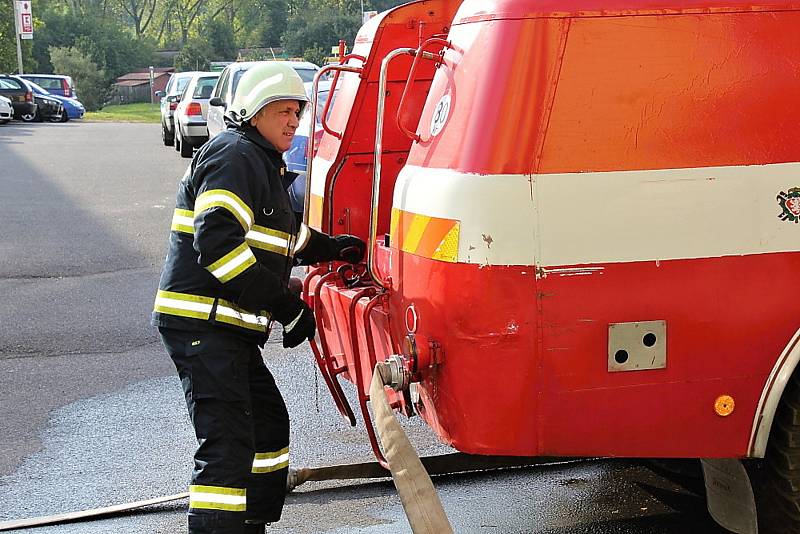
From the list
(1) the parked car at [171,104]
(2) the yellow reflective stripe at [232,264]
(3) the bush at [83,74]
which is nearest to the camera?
(2) the yellow reflective stripe at [232,264]

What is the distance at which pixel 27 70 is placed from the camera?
218 ft

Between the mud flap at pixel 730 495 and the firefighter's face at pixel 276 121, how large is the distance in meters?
1.90

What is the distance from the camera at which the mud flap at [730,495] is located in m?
3.81

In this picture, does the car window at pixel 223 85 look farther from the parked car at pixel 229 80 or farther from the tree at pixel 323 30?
the tree at pixel 323 30

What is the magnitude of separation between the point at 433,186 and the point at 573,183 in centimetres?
44

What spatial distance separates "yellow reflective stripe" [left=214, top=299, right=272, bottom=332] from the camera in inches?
155

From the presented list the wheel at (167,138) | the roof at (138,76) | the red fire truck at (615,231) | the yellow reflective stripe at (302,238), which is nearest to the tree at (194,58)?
the roof at (138,76)

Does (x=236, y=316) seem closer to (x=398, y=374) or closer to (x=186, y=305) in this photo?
(x=186, y=305)

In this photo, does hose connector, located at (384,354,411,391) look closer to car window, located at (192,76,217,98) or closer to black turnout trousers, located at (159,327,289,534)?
black turnout trousers, located at (159,327,289,534)

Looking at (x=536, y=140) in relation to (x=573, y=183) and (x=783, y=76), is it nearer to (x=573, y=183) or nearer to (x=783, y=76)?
(x=573, y=183)

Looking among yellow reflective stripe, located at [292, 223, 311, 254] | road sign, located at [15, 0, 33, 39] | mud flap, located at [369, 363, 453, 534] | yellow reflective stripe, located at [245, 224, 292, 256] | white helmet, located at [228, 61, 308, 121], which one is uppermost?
road sign, located at [15, 0, 33, 39]

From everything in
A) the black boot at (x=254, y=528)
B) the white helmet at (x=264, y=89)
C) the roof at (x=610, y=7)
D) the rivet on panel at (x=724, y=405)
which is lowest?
the black boot at (x=254, y=528)

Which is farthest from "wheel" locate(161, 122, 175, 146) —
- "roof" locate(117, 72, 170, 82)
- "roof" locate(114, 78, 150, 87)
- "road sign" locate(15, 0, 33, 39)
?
"roof" locate(117, 72, 170, 82)

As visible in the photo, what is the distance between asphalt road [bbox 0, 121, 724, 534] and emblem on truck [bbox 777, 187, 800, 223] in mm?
1438
